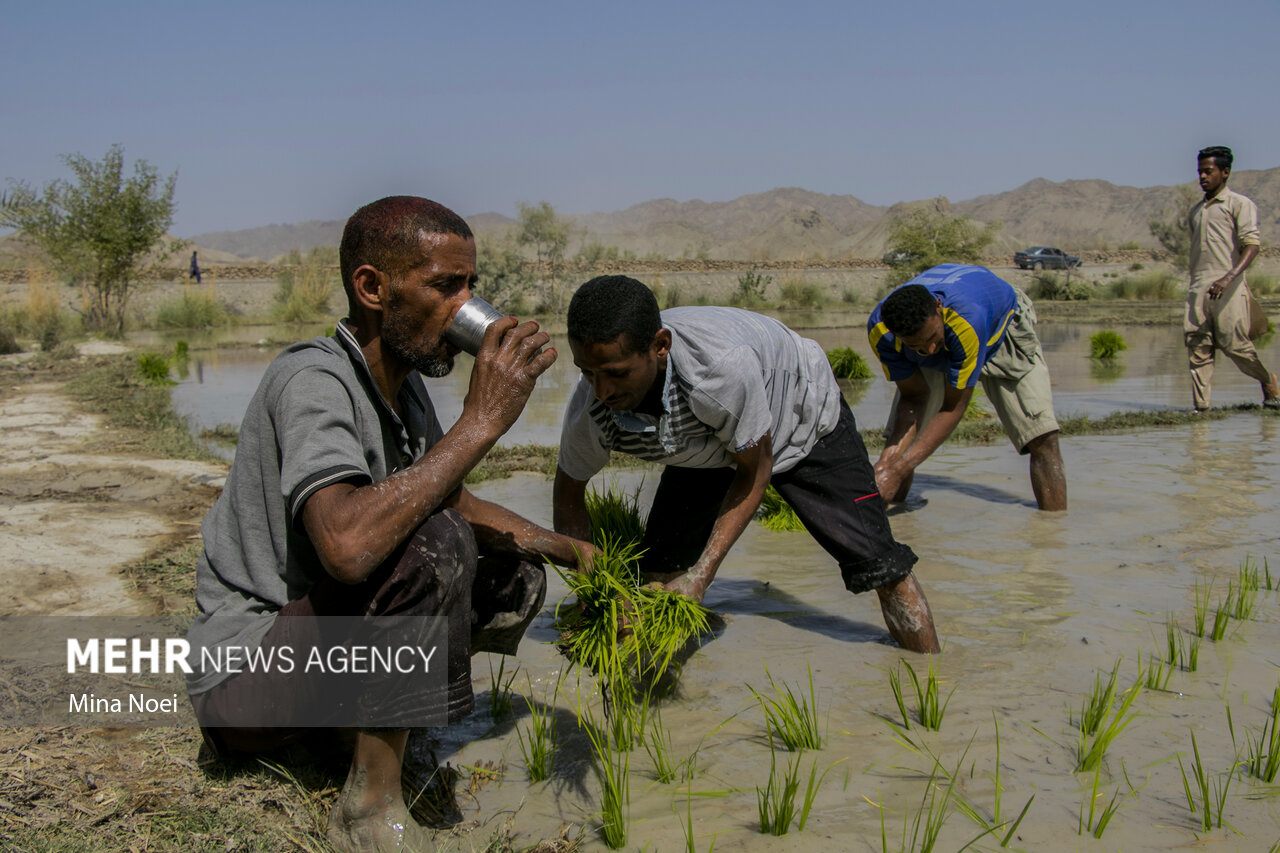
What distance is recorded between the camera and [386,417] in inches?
103

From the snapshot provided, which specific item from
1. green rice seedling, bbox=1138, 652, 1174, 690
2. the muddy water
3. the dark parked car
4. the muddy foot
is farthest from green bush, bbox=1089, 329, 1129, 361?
the dark parked car

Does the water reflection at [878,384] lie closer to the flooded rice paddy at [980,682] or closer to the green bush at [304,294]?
the flooded rice paddy at [980,682]

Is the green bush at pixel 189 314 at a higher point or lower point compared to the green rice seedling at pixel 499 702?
higher

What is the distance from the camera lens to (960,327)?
16.2 ft

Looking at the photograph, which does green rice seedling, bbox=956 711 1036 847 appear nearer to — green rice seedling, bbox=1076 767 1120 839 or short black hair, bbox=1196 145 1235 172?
green rice seedling, bbox=1076 767 1120 839

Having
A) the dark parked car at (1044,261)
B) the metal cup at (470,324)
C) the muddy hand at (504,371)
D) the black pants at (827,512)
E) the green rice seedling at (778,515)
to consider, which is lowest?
the green rice seedling at (778,515)

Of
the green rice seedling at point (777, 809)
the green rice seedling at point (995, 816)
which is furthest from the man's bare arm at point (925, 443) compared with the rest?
the green rice seedling at point (777, 809)

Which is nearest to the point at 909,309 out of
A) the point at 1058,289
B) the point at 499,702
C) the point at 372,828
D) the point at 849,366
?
the point at 499,702

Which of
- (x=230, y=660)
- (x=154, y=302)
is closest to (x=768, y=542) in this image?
(x=230, y=660)

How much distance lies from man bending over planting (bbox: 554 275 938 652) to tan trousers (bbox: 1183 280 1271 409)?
6.58 m

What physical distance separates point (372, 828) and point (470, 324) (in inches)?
48.9

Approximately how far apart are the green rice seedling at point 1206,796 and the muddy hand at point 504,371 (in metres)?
1.81

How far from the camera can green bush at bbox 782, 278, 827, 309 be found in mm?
26688

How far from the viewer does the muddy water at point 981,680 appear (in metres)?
2.52
